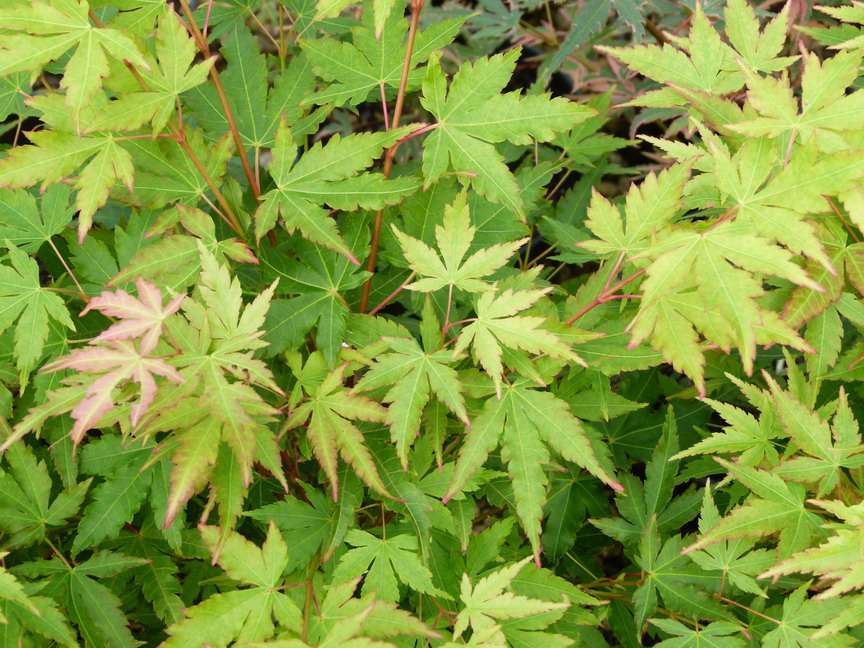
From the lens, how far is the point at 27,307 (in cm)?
132

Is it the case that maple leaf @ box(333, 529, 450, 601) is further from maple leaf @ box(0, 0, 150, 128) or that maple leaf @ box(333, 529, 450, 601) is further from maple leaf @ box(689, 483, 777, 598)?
maple leaf @ box(0, 0, 150, 128)

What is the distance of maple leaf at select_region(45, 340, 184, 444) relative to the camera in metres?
0.90

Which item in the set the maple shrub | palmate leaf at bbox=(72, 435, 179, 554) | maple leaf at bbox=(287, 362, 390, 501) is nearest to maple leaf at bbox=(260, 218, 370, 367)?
the maple shrub

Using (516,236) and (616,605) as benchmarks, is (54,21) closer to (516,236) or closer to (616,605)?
(516,236)

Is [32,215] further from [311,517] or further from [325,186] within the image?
[311,517]

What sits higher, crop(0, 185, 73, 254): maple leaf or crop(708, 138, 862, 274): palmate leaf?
crop(708, 138, 862, 274): palmate leaf

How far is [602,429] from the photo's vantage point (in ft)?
5.92

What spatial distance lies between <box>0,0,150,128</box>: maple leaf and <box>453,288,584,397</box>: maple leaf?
68 cm

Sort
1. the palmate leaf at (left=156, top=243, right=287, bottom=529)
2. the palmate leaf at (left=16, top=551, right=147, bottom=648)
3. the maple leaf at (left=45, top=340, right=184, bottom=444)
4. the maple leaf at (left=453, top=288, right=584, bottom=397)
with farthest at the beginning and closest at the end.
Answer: the palmate leaf at (left=16, top=551, right=147, bottom=648) < the maple leaf at (left=453, top=288, right=584, bottom=397) < the palmate leaf at (left=156, top=243, right=287, bottom=529) < the maple leaf at (left=45, top=340, right=184, bottom=444)

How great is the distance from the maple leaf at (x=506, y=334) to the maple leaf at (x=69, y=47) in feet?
2.24

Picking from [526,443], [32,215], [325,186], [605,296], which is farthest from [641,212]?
[32,215]

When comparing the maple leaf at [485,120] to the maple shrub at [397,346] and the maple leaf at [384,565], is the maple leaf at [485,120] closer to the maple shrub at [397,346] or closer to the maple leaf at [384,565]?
the maple shrub at [397,346]

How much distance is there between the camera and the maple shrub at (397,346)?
1047mm

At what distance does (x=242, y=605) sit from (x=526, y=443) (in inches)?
22.6
